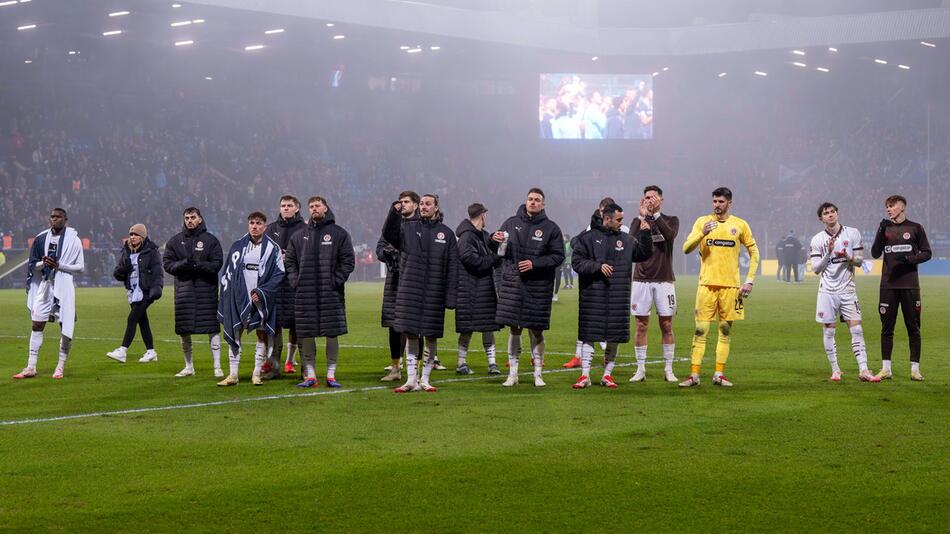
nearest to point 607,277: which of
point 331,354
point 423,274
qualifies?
point 423,274

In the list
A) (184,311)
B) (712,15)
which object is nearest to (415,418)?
(184,311)

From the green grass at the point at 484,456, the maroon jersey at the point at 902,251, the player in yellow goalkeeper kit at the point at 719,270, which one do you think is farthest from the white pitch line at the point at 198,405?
the maroon jersey at the point at 902,251

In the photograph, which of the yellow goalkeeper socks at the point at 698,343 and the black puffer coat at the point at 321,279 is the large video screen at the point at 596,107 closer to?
the yellow goalkeeper socks at the point at 698,343

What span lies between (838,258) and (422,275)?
4.97 meters

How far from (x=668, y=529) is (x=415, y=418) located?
452cm

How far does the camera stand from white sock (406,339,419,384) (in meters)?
12.8

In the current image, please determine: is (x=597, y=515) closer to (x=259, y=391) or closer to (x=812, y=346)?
(x=259, y=391)

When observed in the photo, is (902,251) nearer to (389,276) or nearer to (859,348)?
(859,348)

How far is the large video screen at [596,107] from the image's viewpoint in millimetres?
61438

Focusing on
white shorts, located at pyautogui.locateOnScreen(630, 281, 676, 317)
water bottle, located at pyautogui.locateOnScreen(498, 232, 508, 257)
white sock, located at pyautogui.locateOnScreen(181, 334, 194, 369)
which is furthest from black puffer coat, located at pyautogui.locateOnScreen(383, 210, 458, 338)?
white sock, located at pyautogui.locateOnScreen(181, 334, 194, 369)

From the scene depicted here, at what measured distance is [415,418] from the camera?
10.8 m

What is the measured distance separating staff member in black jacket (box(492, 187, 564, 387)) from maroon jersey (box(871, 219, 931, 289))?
3.97 m

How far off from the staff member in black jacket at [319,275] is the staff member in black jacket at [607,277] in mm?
2606

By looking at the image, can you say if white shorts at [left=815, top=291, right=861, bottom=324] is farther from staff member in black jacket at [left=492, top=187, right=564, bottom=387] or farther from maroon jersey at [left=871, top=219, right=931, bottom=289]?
staff member in black jacket at [left=492, top=187, right=564, bottom=387]
